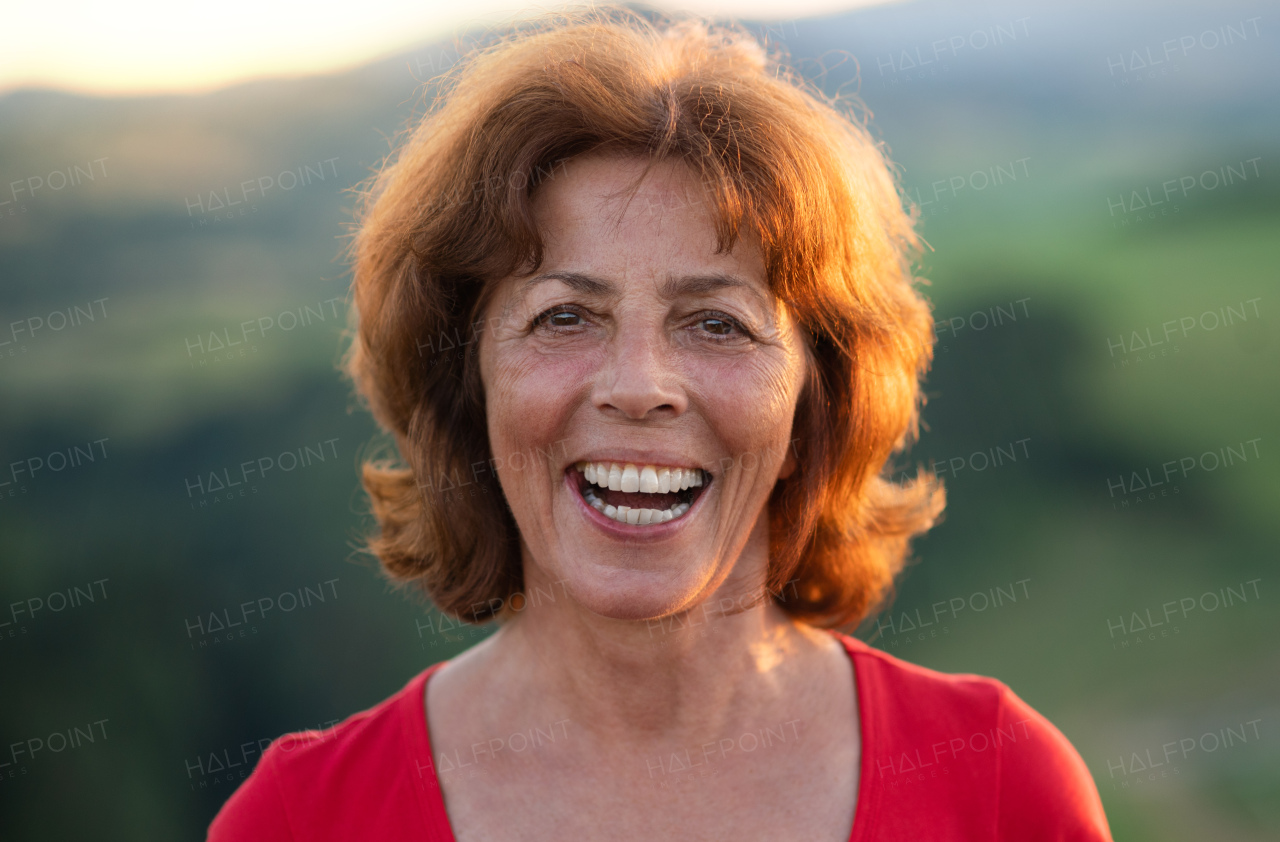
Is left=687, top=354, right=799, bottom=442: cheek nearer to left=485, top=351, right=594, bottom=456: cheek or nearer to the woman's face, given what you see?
the woman's face

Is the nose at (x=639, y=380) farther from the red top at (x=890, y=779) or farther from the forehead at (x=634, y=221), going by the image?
the red top at (x=890, y=779)

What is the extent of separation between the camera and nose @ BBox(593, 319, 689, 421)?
175 centimetres

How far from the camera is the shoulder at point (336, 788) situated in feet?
6.55

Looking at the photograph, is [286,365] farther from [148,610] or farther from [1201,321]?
[1201,321]

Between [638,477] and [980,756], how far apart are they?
1065 millimetres

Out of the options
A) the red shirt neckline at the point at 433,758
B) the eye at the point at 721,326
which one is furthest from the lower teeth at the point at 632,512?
the red shirt neckline at the point at 433,758

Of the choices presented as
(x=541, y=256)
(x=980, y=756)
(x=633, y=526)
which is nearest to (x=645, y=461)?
(x=633, y=526)

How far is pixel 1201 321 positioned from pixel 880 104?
2084 mm

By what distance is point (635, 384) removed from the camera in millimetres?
1753

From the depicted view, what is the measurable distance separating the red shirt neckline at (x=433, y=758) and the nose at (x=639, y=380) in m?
0.91

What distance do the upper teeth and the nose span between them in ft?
0.39

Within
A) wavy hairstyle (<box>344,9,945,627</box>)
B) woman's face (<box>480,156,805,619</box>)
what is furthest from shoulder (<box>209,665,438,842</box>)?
woman's face (<box>480,156,805,619</box>)

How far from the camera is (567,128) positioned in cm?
188

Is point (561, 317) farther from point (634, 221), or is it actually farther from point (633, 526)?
point (633, 526)
